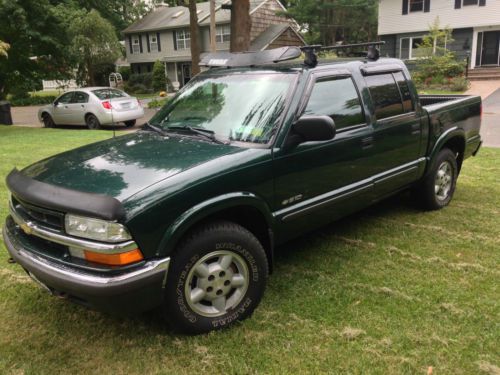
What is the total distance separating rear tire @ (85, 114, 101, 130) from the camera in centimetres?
1552

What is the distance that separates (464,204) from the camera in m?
5.71

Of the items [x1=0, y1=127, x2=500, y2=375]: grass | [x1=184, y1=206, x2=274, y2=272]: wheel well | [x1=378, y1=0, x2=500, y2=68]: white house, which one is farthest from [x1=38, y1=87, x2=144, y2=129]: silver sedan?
[x1=378, y1=0, x2=500, y2=68]: white house

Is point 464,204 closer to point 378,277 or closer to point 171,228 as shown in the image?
point 378,277

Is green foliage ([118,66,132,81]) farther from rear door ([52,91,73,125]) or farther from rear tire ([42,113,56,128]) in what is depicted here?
rear door ([52,91,73,125])

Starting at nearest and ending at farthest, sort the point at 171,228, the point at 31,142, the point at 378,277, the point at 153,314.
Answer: the point at 171,228 → the point at 153,314 → the point at 378,277 → the point at 31,142

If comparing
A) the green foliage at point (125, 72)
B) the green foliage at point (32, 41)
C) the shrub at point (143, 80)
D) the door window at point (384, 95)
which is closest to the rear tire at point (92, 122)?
the green foliage at point (32, 41)

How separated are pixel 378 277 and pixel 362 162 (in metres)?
1.02

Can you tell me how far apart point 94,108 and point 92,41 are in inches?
627

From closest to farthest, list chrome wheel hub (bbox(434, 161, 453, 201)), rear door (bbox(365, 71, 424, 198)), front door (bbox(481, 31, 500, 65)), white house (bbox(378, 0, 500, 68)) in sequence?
rear door (bbox(365, 71, 424, 198)) → chrome wheel hub (bbox(434, 161, 453, 201)) → white house (bbox(378, 0, 500, 68)) → front door (bbox(481, 31, 500, 65))

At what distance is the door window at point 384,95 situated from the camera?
4.38 metres

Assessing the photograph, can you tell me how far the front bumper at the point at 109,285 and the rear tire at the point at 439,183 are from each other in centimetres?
359

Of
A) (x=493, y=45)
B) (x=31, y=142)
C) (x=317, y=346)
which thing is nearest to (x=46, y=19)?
(x=31, y=142)

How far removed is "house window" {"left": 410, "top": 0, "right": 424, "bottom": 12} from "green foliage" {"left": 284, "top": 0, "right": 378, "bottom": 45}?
21.5 ft

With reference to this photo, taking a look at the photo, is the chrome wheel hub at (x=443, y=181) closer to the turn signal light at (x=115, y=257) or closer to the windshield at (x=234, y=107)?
the windshield at (x=234, y=107)
